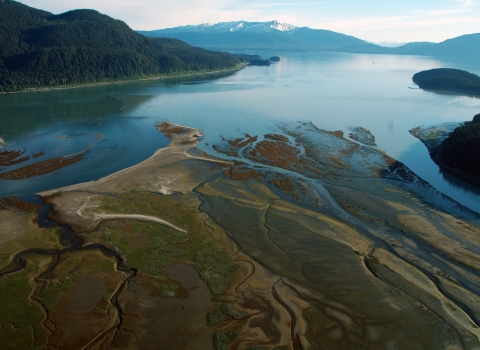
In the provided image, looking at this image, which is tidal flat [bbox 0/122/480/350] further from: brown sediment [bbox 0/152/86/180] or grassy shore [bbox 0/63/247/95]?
grassy shore [bbox 0/63/247/95]

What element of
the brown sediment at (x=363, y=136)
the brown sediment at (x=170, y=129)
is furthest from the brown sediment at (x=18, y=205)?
the brown sediment at (x=363, y=136)

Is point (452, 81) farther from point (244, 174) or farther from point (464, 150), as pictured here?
point (244, 174)

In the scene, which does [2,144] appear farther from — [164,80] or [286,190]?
[164,80]

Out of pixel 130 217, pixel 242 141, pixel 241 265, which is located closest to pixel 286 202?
pixel 241 265

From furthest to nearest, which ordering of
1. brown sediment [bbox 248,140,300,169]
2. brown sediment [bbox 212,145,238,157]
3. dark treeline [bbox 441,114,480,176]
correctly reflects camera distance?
1. brown sediment [bbox 212,145,238,157]
2. brown sediment [bbox 248,140,300,169]
3. dark treeline [bbox 441,114,480,176]

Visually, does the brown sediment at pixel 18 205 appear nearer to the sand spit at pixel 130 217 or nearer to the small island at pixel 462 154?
the sand spit at pixel 130 217

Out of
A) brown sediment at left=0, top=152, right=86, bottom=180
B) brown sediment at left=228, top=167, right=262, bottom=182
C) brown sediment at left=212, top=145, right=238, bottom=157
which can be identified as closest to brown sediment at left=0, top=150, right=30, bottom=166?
brown sediment at left=0, top=152, right=86, bottom=180
